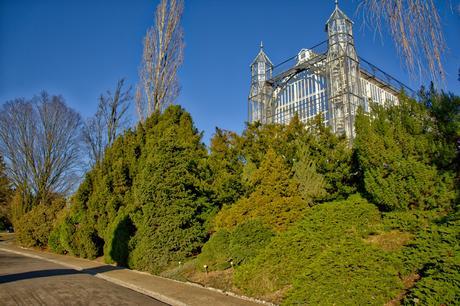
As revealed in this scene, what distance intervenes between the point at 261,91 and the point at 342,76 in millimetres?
7492

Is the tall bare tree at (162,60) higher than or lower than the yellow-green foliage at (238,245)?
higher

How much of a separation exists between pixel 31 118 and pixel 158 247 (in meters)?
22.8

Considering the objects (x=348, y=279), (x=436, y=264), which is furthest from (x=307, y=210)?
(x=436, y=264)

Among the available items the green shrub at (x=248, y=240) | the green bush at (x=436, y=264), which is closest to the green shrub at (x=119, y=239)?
the green shrub at (x=248, y=240)

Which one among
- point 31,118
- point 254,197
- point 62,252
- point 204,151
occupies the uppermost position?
point 31,118

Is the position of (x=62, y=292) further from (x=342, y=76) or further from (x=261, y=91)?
(x=261, y=91)

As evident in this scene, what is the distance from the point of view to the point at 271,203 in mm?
9805

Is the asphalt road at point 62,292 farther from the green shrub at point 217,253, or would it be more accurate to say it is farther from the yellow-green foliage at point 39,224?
the yellow-green foliage at point 39,224

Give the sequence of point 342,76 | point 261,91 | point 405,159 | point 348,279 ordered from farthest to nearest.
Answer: point 261,91, point 342,76, point 405,159, point 348,279

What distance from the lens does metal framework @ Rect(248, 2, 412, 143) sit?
1948 centimetres

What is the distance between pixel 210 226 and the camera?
12.2 metres

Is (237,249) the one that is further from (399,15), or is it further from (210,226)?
(399,15)

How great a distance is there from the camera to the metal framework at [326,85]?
63.9 feet

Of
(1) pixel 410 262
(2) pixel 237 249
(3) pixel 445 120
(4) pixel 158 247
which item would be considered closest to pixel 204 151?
(4) pixel 158 247
